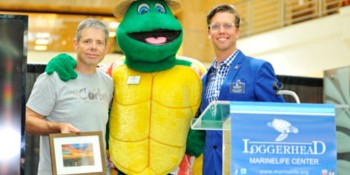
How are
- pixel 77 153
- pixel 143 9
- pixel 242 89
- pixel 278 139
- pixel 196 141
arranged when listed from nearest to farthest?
pixel 278 139
pixel 77 153
pixel 242 89
pixel 196 141
pixel 143 9

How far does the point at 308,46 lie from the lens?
10945 mm

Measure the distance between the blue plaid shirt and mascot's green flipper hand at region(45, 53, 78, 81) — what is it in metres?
0.71

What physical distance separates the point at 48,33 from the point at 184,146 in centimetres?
838

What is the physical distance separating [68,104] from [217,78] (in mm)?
793

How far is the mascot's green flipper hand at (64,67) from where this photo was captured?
3742 millimetres

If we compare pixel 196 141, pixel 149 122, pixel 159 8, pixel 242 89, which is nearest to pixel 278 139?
pixel 242 89

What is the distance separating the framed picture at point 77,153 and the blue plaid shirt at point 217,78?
0.69 meters

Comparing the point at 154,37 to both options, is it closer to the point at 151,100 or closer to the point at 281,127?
the point at 151,100

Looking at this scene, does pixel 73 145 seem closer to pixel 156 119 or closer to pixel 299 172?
pixel 156 119

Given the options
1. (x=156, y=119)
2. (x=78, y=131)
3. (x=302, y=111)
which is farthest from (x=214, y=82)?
(x=302, y=111)

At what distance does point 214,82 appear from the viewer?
379 centimetres

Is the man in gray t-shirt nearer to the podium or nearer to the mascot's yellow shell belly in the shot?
the mascot's yellow shell belly

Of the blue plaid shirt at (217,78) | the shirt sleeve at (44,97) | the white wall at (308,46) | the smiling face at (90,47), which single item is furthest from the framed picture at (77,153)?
the white wall at (308,46)

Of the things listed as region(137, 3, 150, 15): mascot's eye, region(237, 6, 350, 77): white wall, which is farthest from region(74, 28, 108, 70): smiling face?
region(237, 6, 350, 77): white wall
